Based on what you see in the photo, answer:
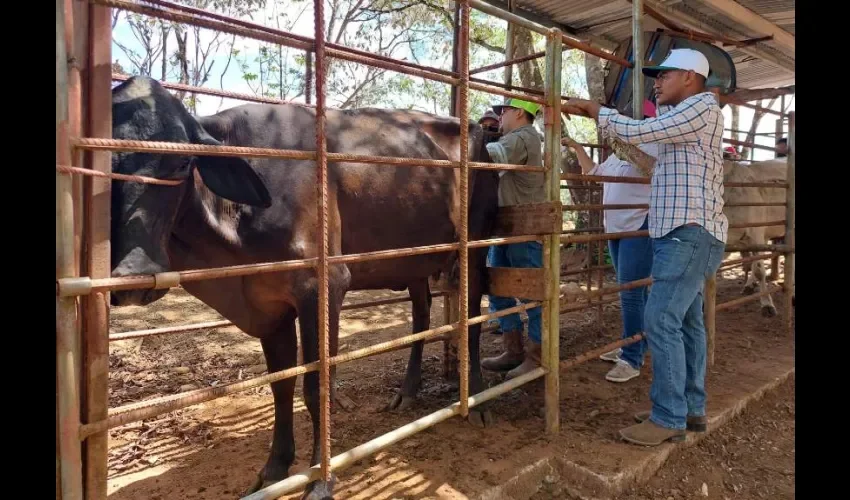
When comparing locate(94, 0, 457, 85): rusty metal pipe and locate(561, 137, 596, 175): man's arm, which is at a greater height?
locate(94, 0, 457, 85): rusty metal pipe

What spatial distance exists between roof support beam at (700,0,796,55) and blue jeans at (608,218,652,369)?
222 cm

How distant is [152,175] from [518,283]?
2.31 metres

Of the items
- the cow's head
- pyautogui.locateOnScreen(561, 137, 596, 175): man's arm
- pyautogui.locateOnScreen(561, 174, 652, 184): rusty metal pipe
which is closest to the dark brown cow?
the cow's head

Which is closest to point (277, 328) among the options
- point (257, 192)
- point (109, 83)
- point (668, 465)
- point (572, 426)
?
point (257, 192)

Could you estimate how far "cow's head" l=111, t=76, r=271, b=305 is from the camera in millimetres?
2041

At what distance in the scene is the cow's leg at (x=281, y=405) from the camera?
10.00 ft

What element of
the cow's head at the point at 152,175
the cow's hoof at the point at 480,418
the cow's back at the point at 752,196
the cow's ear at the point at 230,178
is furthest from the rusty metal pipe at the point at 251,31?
the cow's back at the point at 752,196

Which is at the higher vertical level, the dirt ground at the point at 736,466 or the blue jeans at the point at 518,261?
the blue jeans at the point at 518,261

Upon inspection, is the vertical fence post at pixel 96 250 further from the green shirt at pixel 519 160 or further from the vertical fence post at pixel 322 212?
the green shirt at pixel 519 160

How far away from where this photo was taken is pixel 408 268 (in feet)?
13.0

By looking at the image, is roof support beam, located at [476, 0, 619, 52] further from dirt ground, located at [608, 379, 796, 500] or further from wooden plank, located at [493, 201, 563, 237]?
dirt ground, located at [608, 379, 796, 500]

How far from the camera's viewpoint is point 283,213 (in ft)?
9.36

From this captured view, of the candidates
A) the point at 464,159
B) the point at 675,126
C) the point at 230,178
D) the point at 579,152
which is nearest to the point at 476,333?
the point at 579,152
